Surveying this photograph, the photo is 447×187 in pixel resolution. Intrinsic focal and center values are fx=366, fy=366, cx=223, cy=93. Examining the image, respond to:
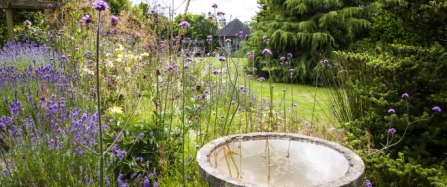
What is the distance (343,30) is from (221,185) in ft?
29.4

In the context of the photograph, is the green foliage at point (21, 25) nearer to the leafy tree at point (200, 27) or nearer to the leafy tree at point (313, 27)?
the leafy tree at point (200, 27)

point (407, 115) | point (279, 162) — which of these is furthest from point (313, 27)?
A: point (279, 162)

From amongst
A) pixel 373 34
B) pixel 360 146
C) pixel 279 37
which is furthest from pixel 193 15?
pixel 360 146

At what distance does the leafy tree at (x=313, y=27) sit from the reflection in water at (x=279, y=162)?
716 centimetres

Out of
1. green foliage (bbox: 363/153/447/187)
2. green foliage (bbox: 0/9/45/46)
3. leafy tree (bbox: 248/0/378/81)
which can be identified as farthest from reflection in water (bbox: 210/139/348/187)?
green foliage (bbox: 0/9/45/46)

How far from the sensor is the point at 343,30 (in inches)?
384

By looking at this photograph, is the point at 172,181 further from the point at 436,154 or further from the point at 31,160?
the point at 436,154

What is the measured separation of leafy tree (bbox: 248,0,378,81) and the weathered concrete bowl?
712cm

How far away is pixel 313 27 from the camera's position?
31.4ft

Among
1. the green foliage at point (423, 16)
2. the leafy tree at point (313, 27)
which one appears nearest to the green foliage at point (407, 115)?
the green foliage at point (423, 16)

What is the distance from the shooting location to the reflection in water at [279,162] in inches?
75.7

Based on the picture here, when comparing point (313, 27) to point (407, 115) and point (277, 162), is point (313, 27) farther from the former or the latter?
point (277, 162)

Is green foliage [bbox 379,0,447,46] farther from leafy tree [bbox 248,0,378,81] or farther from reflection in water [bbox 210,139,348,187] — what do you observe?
leafy tree [bbox 248,0,378,81]

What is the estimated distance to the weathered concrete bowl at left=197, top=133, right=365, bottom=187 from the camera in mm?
1806
